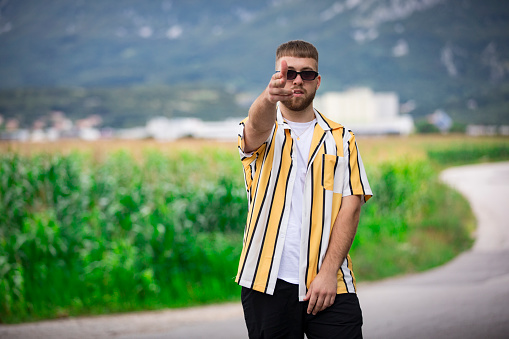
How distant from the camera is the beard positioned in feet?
7.66

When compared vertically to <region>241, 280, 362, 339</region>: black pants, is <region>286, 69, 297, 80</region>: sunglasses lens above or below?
above

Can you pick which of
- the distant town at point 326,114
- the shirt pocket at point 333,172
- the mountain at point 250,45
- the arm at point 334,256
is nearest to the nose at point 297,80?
the shirt pocket at point 333,172

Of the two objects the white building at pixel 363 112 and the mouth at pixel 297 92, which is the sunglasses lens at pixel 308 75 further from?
the white building at pixel 363 112

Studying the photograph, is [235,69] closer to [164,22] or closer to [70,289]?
[164,22]

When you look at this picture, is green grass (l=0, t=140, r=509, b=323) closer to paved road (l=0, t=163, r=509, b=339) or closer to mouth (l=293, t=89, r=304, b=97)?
paved road (l=0, t=163, r=509, b=339)

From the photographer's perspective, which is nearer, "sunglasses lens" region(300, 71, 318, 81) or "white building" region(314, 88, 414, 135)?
"sunglasses lens" region(300, 71, 318, 81)

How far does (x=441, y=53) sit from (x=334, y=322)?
11559 cm

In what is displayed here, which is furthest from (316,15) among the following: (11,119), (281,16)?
(11,119)

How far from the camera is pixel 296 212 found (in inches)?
92.3

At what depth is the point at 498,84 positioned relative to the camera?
3009 inches

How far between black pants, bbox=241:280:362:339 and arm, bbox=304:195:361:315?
0.17ft

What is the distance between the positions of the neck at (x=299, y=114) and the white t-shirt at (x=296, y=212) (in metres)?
0.02

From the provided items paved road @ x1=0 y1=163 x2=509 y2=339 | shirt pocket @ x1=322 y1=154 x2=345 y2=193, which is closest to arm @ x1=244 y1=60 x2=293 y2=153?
shirt pocket @ x1=322 y1=154 x2=345 y2=193

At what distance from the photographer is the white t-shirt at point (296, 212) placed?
2.31 metres
